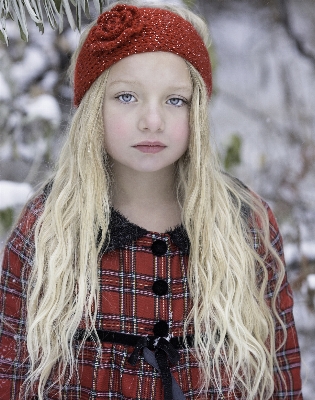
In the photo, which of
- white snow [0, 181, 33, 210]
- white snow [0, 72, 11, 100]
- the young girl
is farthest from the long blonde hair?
white snow [0, 72, 11, 100]

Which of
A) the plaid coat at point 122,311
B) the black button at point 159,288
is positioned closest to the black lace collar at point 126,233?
the plaid coat at point 122,311

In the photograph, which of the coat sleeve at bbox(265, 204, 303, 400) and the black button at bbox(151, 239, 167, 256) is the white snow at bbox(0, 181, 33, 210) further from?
the coat sleeve at bbox(265, 204, 303, 400)

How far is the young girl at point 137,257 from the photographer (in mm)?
1465

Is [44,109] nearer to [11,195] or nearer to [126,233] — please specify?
[11,195]

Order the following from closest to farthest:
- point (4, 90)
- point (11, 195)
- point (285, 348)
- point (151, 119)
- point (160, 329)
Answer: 1. point (151, 119)
2. point (160, 329)
3. point (285, 348)
4. point (11, 195)
5. point (4, 90)

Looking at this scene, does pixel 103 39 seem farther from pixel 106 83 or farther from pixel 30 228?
pixel 30 228

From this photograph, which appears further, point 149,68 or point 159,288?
point 159,288

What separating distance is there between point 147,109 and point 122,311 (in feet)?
1.73

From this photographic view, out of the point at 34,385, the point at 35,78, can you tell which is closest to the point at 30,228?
the point at 34,385

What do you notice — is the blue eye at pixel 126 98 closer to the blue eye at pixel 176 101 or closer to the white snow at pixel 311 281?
the blue eye at pixel 176 101

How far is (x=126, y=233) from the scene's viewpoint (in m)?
1.55

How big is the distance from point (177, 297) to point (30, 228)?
439 millimetres

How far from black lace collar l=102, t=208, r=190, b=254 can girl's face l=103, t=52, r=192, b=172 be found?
155mm

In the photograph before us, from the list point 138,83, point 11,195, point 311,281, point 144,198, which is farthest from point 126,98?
point 311,281
